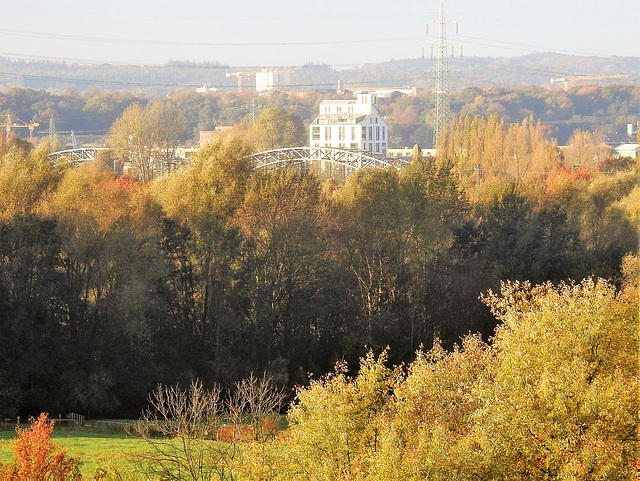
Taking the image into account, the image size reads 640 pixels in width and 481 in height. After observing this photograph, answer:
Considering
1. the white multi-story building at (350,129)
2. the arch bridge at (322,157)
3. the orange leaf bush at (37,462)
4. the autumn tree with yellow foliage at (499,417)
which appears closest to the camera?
the autumn tree with yellow foliage at (499,417)

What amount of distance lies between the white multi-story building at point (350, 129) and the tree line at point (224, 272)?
86452mm

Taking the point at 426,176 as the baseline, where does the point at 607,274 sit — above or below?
below

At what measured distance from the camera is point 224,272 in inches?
1871

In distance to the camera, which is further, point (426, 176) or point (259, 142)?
point (259, 142)

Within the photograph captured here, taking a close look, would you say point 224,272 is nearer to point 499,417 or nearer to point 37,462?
point 37,462

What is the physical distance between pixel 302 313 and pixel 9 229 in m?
15.5

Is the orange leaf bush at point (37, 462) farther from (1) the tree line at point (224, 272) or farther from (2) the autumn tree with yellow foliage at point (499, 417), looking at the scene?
(1) the tree line at point (224, 272)

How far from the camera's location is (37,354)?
4122cm

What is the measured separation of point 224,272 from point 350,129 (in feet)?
318

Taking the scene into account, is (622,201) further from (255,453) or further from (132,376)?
(255,453)

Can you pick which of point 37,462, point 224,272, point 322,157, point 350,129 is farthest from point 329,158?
point 37,462

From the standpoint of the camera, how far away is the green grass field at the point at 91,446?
30219mm

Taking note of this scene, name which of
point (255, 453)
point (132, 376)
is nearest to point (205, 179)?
point (132, 376)

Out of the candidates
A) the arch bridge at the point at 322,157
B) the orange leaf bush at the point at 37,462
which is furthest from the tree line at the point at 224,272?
the arch bridge at the point at 322,157
